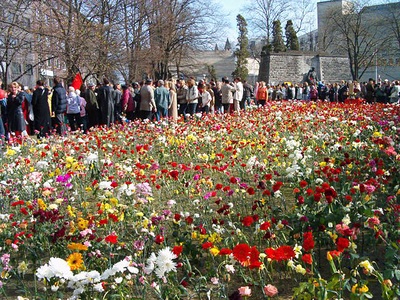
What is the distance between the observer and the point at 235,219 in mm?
4664

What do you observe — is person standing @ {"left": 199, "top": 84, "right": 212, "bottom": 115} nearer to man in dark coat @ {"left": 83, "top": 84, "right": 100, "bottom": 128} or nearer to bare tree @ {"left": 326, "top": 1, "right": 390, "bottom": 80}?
man in dark coat @ {"left": 83, "top": 84, "right": 100, "bottom": 128}

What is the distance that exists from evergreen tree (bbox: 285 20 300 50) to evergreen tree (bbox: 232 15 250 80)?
8.08 m

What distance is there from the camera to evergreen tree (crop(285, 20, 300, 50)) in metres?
60.7

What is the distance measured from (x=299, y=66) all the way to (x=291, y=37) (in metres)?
15.6

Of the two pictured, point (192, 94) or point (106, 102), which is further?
point (192, 94)

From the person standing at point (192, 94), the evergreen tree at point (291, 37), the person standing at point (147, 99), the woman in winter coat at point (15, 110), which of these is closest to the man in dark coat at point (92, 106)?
the person standing at point (147, 99)

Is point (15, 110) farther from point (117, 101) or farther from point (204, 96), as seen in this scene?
point (204, 96)

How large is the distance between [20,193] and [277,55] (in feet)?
143

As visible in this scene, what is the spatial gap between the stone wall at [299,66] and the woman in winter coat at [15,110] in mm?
36011

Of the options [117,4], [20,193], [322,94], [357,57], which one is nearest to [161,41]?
[117,4]

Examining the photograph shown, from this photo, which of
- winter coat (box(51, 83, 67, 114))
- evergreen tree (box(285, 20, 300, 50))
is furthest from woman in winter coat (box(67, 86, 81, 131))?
evergreen tree (box(285, 20, 300, 50))

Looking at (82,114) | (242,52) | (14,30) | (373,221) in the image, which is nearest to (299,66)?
(242,52)

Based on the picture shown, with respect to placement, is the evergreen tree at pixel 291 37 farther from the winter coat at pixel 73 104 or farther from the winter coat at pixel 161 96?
the winter coat at pixel 73 104

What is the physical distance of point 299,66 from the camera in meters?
47.2
